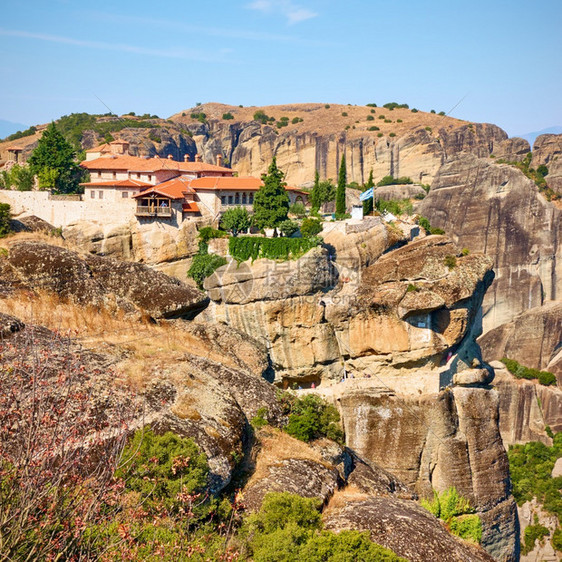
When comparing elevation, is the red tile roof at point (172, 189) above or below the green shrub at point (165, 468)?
above

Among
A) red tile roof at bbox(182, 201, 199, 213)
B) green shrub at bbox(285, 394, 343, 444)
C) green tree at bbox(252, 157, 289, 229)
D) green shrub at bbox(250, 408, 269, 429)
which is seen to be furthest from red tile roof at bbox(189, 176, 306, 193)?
green shrub at bbox(250, 408, 269, 429)

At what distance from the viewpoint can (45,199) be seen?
144ft

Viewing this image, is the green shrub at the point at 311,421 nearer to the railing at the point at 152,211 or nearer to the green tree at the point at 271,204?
the green tree at the point at 271,204

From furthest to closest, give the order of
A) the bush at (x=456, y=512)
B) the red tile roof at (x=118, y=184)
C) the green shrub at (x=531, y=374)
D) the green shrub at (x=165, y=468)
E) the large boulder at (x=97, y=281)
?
the green shrub at (x=531, y=374), the red tile roof at (x=118, y=184), the bush at (x=456, y=512), the large boulder at (x=97, y=281), the green shrub at (x=165, y=468)

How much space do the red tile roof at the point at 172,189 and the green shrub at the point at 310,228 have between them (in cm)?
831

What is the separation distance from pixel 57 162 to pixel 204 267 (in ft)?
48.1

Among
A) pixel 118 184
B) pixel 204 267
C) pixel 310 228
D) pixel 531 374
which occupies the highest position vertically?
pixel 118 184

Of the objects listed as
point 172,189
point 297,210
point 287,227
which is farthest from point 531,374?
point 172,189

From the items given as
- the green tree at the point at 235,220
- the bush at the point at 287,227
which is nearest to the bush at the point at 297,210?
the bush at the point at 287,227

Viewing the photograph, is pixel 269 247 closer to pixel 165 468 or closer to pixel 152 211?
pixel 152 211

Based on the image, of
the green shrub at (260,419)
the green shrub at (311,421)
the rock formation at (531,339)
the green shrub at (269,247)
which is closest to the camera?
the green shrub at (260,419)

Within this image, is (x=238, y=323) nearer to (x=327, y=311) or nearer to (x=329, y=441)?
(x=327, y=311)

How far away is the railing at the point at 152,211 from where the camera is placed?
4497 centimetres

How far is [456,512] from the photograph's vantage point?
35438 millimetres
